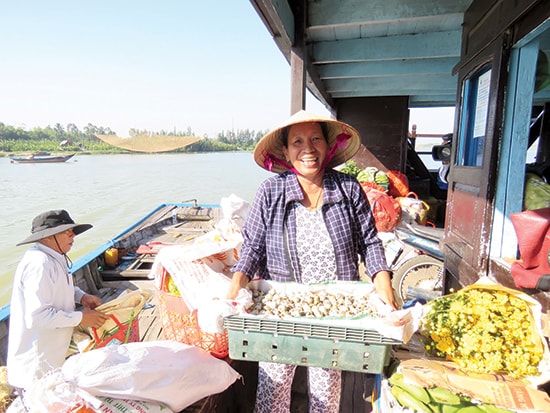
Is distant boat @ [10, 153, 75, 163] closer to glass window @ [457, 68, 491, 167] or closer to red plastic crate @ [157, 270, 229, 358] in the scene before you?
red plastic crate @ [157, 270, 229, 358]

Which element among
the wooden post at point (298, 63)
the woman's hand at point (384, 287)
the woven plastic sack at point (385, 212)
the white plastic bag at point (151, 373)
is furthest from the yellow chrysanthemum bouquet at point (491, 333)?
the woven plastic sack at point (385, 212)

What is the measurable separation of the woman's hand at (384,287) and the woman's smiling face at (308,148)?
0.53 metres

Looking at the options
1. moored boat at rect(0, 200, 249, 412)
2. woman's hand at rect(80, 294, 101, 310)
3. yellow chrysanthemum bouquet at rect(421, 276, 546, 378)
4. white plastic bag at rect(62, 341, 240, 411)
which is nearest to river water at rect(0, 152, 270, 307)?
moored boat at rect(0, 200, 249, 412)

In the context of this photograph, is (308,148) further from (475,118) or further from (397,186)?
(397,186)

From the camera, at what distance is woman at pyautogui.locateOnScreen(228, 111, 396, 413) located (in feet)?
4.66

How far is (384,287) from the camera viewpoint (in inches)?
52.8

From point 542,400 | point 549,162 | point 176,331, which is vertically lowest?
point 176,331

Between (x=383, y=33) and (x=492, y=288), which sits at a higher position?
(x=383, y=33)

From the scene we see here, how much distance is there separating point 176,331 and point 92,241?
9702mm

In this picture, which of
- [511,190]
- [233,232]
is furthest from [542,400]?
[233,232]

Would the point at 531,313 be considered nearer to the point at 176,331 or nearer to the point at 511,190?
the point at 511,190

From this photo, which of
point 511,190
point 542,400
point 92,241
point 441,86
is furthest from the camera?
point 92,241

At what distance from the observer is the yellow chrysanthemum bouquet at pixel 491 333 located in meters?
1.19

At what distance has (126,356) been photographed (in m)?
1.26
